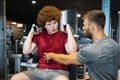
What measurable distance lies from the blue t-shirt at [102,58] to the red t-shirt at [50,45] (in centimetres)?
66

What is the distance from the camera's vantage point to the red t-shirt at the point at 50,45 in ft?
8.52

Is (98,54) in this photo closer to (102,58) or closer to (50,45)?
(102,58)

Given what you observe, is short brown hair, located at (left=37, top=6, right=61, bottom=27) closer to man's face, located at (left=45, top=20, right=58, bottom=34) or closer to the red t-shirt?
man's face, located at (left=45, top=20, right=58, bottom=34)

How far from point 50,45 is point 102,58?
2.89ft

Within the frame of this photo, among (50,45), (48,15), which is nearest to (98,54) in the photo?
(50,45)

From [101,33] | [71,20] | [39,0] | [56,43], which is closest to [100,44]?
[101,33]

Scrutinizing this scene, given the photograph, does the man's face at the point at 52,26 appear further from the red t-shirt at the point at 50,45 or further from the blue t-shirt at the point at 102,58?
the blue t-shirt at the point at 102,58

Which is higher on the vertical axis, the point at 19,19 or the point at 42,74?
the point at 19,19

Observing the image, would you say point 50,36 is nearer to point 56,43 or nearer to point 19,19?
point 56,43

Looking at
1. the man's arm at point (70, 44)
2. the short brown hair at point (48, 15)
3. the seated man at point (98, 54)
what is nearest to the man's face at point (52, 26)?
the short brown hair at point (48, 15)

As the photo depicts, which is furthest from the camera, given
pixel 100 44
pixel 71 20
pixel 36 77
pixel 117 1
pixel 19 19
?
pixel 19 19

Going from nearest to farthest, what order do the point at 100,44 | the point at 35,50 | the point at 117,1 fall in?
the point at 100,44, the point at 35,50, the point at 117,1

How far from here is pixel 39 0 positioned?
10.1 m

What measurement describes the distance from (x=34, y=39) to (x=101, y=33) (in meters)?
0.99
